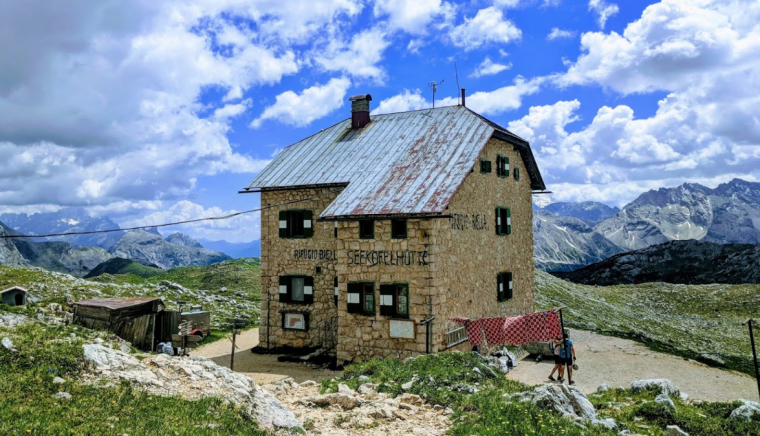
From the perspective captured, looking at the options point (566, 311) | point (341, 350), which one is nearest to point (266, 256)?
point (341, 350)

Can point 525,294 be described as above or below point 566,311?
above

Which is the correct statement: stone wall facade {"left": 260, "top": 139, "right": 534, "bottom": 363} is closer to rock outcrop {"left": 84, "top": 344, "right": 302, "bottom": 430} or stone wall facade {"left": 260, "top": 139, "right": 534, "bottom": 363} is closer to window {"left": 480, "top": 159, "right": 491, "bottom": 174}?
window {"left": 480, "top": 159, "right": 491, "bottom": 174}

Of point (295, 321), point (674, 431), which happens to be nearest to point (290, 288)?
point (295, 321)

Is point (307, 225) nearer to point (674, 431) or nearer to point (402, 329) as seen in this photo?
point (402, 329)

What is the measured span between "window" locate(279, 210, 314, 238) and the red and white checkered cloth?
9566 mm

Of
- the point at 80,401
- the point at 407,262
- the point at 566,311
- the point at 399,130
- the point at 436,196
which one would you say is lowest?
the point at 566,311

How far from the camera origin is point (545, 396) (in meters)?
12.3

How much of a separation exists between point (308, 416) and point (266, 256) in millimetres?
14654

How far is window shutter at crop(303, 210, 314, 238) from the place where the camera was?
25.0m

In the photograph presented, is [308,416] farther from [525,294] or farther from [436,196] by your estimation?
[525,294]

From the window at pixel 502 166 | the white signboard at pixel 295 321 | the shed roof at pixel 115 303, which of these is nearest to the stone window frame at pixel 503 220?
the window at pixel 502 166

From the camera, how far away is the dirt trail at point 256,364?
20.6m

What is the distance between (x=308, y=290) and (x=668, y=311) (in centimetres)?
5094

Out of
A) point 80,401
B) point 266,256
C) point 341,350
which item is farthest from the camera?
point 266,256
